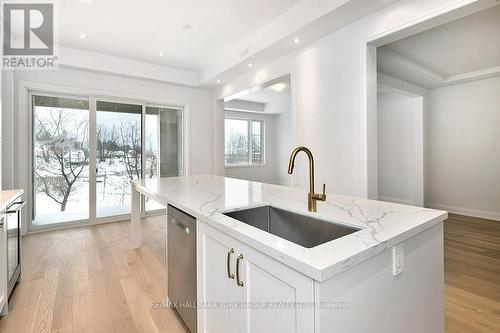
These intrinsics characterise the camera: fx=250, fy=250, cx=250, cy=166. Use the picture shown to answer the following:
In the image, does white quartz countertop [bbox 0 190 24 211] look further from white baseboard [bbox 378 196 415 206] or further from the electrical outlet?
white baseboard [bbox 378 196 415 206]

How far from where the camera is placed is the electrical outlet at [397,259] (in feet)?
3.15

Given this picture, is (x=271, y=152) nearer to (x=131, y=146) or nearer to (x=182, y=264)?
(x=131, y=146)

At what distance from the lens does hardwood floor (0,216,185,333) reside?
1.74 metres

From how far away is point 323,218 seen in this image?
125cm

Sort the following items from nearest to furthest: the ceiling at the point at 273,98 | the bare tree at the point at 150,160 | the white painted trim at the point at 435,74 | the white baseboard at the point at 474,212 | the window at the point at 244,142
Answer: the white painted trim at the point at 435,74
the white baseboard at the point at 474,212
the bare tree at the point at 150,160
the ceiling at the point at 273,98
the window at the point at 244,142

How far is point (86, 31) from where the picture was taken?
3.29m

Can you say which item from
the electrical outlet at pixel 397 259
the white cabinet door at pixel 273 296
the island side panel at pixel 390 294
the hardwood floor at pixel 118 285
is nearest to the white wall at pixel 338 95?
the hardwood floor at pixel 118 285

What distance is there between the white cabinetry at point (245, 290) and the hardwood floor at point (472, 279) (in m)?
1.52

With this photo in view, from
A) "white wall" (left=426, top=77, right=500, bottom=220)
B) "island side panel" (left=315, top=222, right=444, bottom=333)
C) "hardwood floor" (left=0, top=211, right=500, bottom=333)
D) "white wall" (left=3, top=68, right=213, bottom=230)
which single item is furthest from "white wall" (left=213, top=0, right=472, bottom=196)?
"white wall" (left=426, top=77, right=500, bottom=220)

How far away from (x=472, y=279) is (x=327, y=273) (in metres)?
2.50

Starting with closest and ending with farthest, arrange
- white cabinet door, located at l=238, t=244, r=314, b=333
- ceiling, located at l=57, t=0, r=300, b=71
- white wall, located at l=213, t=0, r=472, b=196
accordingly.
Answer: white cabinet door, located at l=238, t=244, r=314, b=333 → white wall, located at l=213, t=0, r=472, b=196 → ceiling, located at l=57, t=0, r=300, b=71

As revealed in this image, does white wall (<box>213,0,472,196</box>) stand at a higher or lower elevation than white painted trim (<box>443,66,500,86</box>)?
lower

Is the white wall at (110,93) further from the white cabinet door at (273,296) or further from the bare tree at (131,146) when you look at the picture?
the white cabinet door at (273,296)

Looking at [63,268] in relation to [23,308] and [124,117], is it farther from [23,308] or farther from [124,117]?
[124,117]
